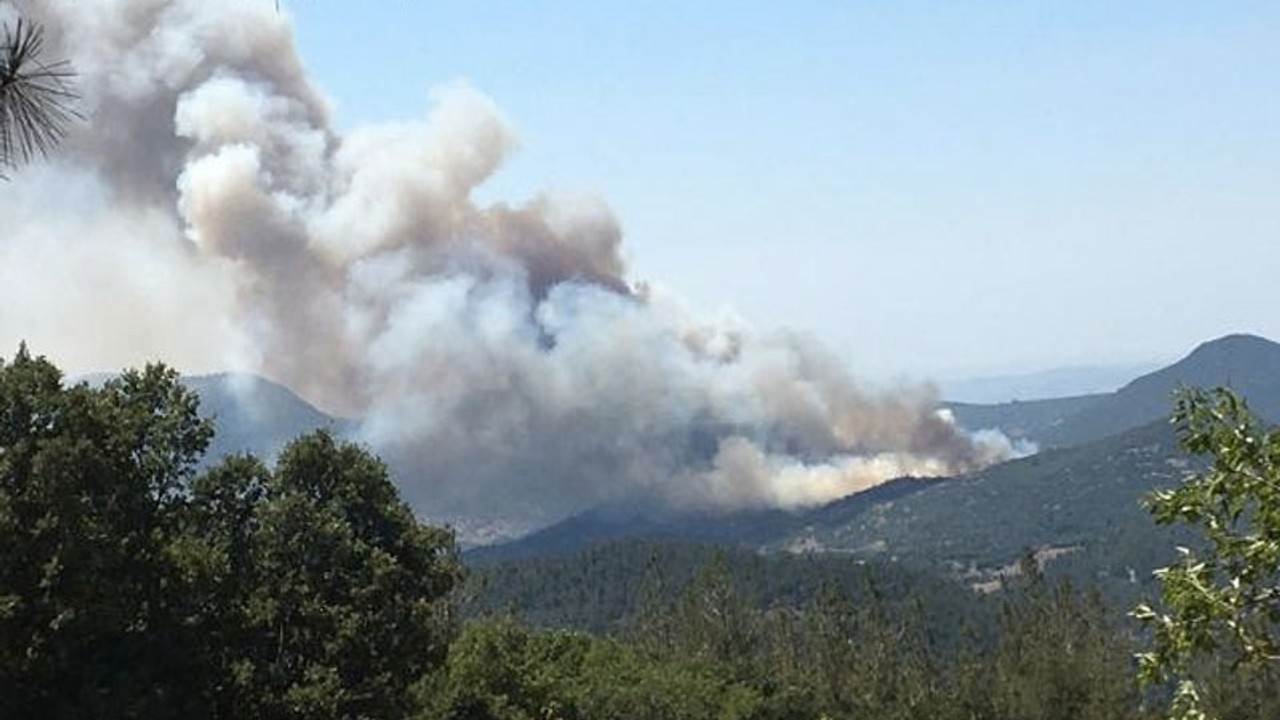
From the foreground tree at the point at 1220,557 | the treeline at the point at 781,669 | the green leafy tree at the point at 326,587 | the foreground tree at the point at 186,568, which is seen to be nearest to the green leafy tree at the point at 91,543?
the foreground tree at the point at 186,568

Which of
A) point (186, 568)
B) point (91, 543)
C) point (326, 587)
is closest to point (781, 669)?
point (326, 587)

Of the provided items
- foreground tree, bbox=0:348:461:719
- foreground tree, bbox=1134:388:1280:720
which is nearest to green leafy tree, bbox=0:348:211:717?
foreground tree, bbox=0:348:461:719

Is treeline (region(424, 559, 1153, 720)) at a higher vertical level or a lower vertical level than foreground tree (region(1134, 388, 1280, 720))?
lower

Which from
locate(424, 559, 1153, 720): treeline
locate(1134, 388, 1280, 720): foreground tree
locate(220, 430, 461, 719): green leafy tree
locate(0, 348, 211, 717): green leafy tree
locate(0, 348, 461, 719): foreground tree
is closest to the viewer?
locate(1134, 388, 1280, 720): foreground tree

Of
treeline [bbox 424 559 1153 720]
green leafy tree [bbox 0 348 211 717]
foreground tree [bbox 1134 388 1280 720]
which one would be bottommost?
treeline [bbox 424 559 1153 720]

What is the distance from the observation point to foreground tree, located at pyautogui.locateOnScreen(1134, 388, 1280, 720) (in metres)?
7.93

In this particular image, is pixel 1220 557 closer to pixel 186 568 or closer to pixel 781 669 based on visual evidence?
pixel 186 568

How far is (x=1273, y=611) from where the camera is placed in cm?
813

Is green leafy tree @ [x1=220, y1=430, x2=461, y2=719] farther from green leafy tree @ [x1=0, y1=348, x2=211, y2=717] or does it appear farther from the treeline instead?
the treeline

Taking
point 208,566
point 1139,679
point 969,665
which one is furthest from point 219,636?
point 969,665

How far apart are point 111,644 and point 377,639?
6.80 meters

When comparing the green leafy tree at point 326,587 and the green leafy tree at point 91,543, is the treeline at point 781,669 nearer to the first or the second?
the green leafy tree at point 326,587

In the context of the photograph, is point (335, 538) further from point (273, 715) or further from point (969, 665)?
point (969, 665)

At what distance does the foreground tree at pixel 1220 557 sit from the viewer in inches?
312
